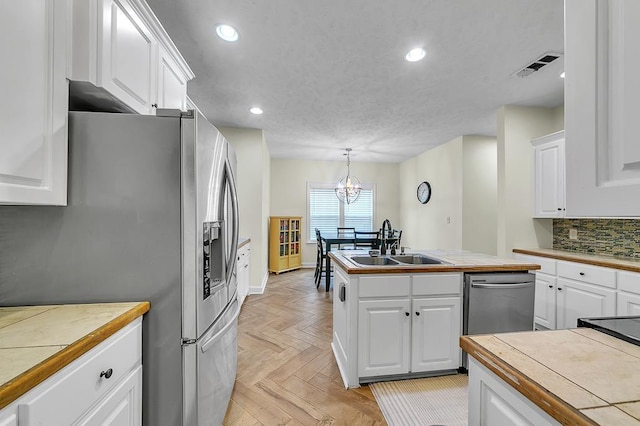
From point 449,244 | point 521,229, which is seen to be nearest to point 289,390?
point 521,229

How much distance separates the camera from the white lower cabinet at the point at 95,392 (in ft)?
2.13

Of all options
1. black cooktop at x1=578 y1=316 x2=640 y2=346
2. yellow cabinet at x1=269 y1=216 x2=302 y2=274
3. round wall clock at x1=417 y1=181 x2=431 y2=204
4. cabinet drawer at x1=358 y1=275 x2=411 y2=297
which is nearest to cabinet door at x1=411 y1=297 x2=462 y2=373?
cabinet drawer at x1=358 y1=275 x2=411 y2=297

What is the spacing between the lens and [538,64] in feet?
7.66

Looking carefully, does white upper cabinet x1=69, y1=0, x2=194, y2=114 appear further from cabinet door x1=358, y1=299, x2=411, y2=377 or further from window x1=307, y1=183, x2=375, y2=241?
window x1=307, y1=183, x2=375, y2=241

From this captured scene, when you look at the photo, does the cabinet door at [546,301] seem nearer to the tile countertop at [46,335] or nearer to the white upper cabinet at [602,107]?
the white upper cabinet at [602,107]

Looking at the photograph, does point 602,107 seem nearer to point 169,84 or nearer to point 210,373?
point 210,373

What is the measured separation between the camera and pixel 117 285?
44.6 inches

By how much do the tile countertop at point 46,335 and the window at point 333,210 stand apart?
530 centimetres

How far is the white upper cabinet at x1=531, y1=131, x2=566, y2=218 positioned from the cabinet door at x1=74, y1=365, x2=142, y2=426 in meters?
3.78

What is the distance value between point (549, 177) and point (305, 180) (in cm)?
451

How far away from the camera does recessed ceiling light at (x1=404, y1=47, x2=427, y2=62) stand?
6.93ft

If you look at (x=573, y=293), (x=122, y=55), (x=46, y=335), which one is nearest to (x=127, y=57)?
(x=122, y=55)

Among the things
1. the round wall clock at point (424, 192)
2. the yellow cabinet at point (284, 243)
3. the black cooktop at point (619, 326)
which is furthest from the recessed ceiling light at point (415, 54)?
the yellow cabinet at point (284, 243)

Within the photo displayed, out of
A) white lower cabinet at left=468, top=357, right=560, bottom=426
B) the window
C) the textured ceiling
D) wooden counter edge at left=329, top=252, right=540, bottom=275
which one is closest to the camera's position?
white lower cabinet at left=468, top=357, right=560, bottom=426
